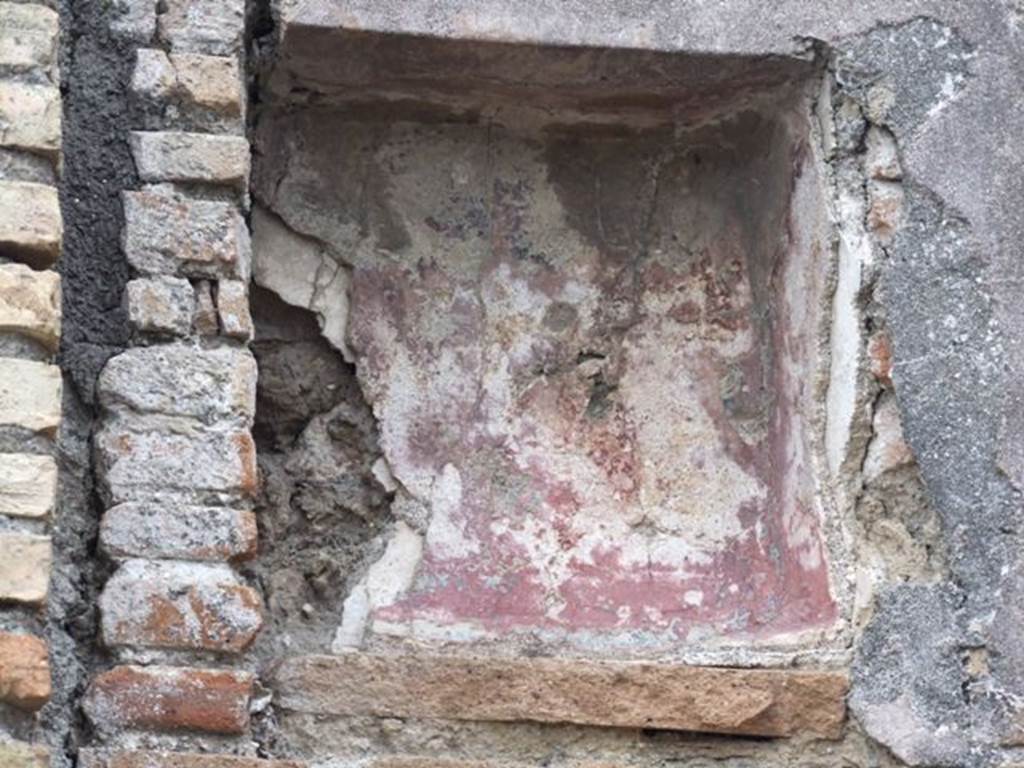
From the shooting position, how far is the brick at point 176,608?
9.73 ft

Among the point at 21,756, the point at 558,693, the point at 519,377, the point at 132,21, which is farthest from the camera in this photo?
the point at 519,377

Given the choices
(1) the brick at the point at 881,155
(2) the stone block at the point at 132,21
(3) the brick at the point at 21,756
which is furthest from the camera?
(1) the brick at the point at 881,155

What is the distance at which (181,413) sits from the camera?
3.06m

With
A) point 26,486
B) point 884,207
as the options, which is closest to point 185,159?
point 26,486

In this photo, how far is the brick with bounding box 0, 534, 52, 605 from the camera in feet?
8.83

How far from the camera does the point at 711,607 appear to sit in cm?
336

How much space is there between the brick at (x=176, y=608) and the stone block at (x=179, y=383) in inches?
8.2

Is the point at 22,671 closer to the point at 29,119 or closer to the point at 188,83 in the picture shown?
the point at 29,119

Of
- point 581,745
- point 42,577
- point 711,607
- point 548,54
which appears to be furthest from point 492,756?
point 548,54

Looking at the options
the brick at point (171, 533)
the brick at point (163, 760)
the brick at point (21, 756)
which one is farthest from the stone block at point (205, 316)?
the brick at point (21, 756)

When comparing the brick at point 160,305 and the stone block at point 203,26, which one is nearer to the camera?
the brick at point 160,305

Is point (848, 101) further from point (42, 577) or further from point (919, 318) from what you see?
point (42, 577)

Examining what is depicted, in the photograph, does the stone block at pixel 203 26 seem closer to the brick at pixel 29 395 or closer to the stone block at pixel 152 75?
the stone block at pixel 152 75

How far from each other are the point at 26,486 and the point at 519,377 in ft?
3.07
